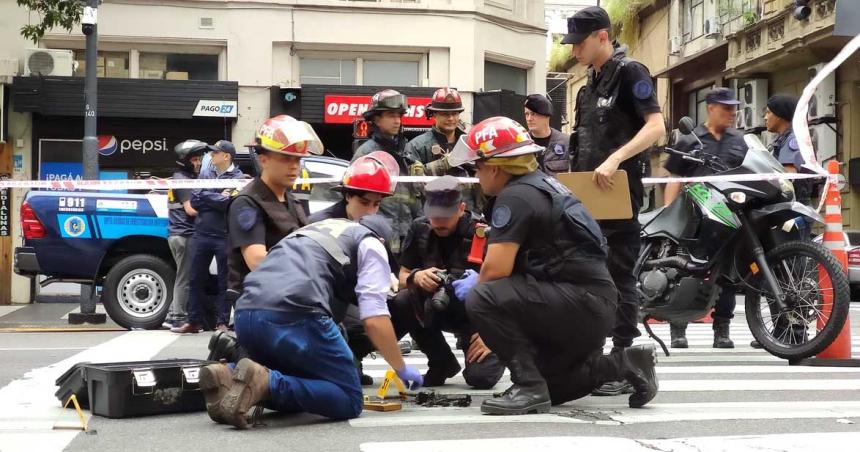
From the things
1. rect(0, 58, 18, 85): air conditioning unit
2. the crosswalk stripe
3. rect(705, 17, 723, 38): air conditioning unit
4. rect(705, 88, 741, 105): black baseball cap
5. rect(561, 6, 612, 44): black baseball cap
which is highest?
rect(705, 17, 723, 38): air conditioning unit

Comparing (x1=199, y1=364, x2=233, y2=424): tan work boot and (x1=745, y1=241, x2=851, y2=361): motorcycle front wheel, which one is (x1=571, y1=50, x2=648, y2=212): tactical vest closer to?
(x1=745, y1=241, x2=851, y2=361): motorcycle front wheel

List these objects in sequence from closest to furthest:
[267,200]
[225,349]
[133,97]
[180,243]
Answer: [225,349], [267,200], [180,243], [133,97]

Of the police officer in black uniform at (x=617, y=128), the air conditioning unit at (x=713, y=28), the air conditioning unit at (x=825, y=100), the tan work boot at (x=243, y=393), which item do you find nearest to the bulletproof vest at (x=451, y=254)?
the police officer in black uniform at (x=617, y=128)

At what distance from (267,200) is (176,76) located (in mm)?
16355

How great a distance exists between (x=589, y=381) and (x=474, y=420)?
67cm

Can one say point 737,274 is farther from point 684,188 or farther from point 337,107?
point 337,107

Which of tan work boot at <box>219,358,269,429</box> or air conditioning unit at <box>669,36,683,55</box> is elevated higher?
air conditioning unit at <box>669,36,683,55</box>

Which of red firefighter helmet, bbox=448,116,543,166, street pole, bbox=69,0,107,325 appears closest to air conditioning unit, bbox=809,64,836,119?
street pole, bbox=69,0,107,325

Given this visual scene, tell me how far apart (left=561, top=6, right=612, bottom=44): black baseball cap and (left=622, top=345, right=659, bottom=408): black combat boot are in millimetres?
1766

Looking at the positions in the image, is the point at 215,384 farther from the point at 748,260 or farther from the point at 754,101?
the point at 754,101

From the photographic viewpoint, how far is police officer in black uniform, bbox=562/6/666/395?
610cm

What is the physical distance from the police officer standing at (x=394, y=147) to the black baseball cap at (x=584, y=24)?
234 cm

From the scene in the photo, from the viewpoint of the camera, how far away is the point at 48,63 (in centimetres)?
2030

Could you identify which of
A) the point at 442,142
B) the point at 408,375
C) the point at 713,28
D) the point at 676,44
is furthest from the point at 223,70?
the point at 676,44
